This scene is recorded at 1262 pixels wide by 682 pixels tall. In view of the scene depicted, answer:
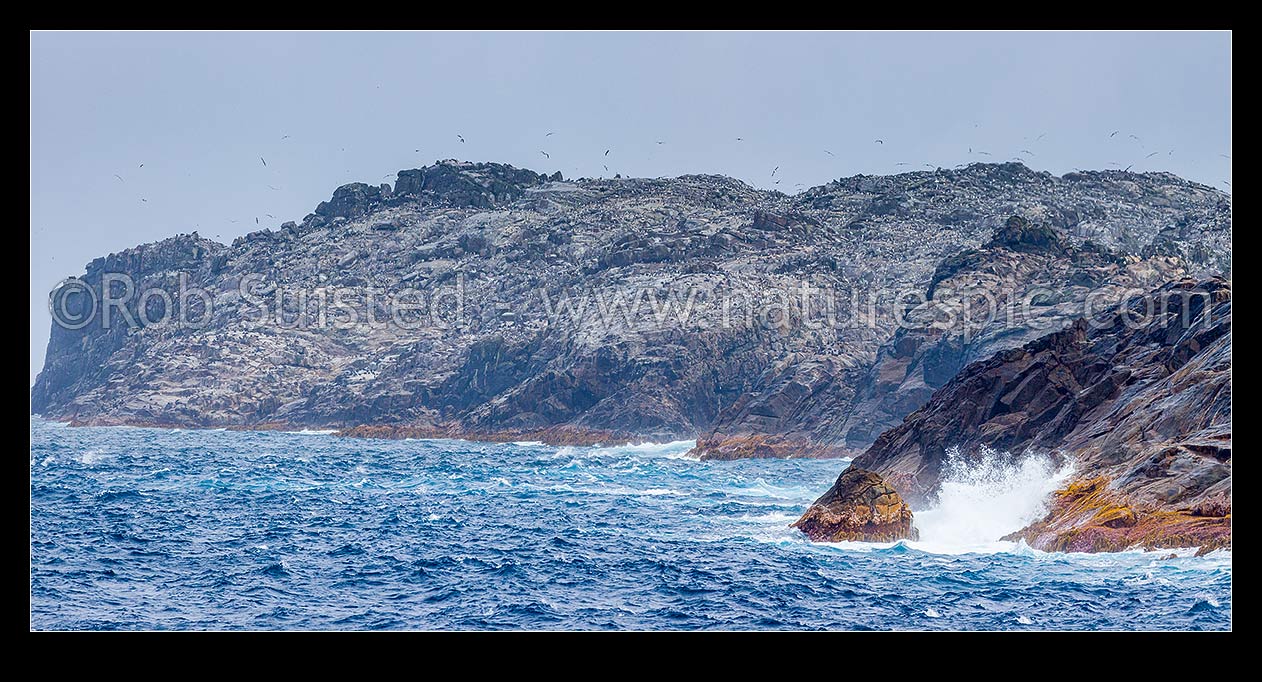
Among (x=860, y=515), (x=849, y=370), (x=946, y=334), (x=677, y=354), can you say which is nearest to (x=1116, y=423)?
(x=860, y=515)

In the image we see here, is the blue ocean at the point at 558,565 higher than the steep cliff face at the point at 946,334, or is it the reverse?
the steep cliff face at the point at 946,334

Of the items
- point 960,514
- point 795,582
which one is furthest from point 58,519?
point 960,514

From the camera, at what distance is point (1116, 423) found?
45781mm

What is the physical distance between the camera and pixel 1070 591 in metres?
29.5

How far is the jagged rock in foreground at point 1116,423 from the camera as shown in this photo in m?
34.6

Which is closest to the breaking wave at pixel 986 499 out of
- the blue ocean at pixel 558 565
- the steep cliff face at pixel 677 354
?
the blue ocean at pixel 558 565

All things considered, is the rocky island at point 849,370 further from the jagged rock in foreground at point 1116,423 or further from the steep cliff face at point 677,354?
the steep cliff face at point 677,354

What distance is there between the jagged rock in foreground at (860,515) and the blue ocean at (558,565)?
3.17 feet

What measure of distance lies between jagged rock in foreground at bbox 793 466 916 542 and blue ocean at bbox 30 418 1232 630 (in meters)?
0.97

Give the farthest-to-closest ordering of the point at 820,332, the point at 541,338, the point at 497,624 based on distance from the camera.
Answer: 1. the point at 541,338
2. the point at 820,332
3. the point at 497,624

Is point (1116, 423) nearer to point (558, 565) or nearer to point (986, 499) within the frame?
point (986, 499)

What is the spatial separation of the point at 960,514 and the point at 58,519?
3623 cm

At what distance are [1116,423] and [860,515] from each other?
1253 centimetres
